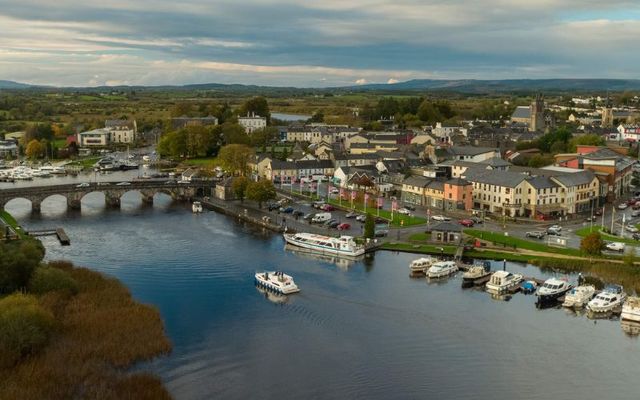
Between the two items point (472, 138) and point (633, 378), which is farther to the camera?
point (472, 138)

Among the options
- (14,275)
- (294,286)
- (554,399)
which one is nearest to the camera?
(554,399)

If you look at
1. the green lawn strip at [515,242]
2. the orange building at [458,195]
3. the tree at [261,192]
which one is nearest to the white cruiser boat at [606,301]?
the green lawn strip at [515,242]

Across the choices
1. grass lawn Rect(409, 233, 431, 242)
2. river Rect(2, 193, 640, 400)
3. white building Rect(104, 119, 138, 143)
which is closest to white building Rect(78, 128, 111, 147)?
white building Rect(104, 119, 138, 143)

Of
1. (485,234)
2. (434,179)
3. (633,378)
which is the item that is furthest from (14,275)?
(434,179)

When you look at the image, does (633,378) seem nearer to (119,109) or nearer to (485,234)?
(485,234)

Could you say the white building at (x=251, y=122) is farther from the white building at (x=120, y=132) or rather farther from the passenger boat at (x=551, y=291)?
the passenger boat at (x=551, y=291)

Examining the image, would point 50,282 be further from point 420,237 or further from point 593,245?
point 593,245

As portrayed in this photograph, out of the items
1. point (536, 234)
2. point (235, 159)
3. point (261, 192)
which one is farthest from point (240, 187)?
point (536, 234)
